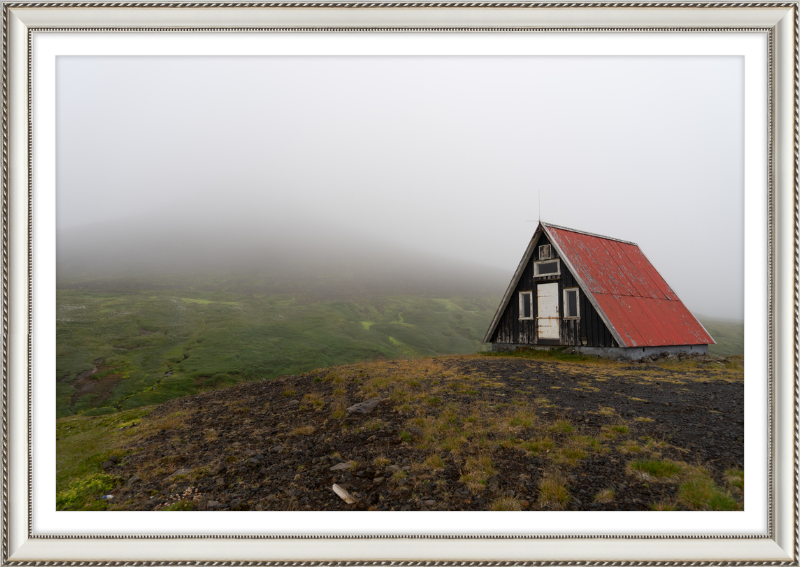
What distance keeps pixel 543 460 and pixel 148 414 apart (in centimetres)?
1363

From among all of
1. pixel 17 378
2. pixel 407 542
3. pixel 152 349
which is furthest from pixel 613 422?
pixel 152 349

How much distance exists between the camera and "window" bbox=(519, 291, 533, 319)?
72.1 ft

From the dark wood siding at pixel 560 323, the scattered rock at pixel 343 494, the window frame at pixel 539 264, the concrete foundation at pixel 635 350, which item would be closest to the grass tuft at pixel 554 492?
the scattered rock at pixel 343 494

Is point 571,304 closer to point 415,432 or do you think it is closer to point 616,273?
point 616,273

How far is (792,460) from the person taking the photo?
15.1 feet

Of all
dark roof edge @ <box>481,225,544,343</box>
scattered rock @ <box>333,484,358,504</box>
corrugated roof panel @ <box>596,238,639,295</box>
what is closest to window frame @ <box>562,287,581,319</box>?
corrugated roof panel @ <box>596,238,639,295</box>

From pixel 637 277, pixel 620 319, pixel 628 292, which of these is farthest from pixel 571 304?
pixel 637 277

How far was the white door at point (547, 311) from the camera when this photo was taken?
20.6m

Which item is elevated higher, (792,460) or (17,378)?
(17,378)

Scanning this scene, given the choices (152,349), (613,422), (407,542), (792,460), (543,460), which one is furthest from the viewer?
(152,349)

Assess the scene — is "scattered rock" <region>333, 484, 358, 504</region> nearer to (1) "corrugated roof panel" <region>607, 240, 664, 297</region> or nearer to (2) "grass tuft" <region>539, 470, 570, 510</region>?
(2) "grass tuft" <region>539, 470, 570, 510</region>

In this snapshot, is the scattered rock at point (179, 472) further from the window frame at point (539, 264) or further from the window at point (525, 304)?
the window frame at point (539, 264)

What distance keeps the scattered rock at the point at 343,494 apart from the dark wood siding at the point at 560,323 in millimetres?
16228
